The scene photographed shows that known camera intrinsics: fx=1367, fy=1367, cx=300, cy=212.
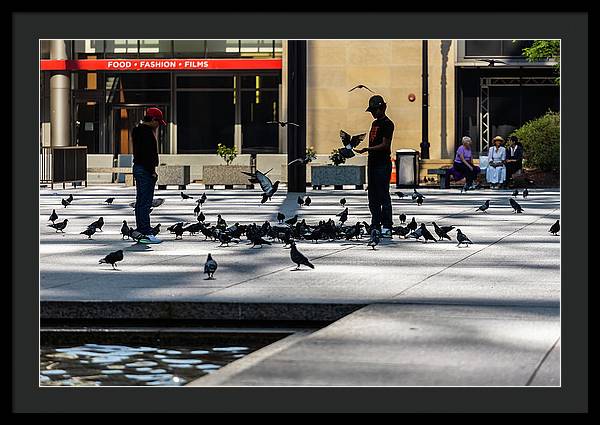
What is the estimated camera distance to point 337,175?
36.3m

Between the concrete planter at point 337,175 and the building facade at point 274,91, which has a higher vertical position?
the building facade at point 274,91

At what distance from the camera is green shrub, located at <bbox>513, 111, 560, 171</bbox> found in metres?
36.3

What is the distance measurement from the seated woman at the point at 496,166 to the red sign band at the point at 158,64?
41.1ft

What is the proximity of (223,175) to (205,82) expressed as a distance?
31.5ft

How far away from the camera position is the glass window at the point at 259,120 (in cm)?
4656

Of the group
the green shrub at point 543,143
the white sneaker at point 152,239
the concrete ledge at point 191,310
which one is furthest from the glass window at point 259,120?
the concrete ledge at point 191,310

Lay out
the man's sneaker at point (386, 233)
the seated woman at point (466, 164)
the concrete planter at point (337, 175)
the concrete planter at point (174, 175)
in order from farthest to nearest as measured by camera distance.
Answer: the concrete planter at point (174, 175), the concrete planter at point (337, 175), the seated woman at point (466, 164), the man's sneaker at point (386, 233)

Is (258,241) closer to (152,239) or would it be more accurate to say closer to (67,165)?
(152,239)

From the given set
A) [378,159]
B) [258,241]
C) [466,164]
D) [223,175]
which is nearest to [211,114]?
[223,175]

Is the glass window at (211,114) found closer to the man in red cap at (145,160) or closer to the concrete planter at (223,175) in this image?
the concrete planter at (223,175)

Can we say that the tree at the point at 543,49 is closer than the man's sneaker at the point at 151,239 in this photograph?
No

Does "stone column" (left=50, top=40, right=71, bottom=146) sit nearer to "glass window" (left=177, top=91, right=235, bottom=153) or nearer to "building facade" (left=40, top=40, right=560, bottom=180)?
"building facade" (left=40, top=40, right=560, bottom=180)

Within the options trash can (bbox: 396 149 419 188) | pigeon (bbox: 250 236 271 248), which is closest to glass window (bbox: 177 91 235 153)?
trash can (bbox: 396 149 419 188)
